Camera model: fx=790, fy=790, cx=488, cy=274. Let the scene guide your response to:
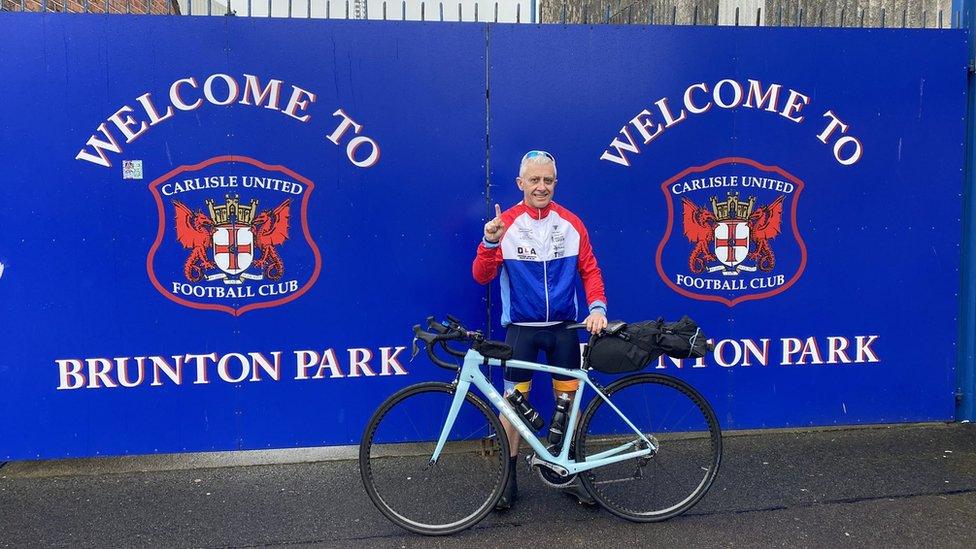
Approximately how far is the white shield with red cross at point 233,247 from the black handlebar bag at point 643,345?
6.37ft

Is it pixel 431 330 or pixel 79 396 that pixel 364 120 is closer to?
pixel 431 330

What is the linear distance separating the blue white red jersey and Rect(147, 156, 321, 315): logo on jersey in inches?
44.1

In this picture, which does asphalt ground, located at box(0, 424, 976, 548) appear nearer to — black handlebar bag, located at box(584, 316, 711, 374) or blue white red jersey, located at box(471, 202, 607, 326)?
black handlebar bag, located at box(584, 316, 711, 374)

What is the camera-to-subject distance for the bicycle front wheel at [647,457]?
3.59m

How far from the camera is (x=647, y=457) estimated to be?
3.63 metres

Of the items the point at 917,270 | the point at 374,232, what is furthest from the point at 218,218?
the point at 917,270

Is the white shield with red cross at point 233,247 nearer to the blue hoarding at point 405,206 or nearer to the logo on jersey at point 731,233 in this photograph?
the blue hoarding at point 405,206

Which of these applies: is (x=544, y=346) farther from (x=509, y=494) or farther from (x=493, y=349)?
(x=509, y=494)

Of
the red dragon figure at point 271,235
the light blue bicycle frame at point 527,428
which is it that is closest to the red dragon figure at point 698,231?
the light blue bicycle frame at point 527,428

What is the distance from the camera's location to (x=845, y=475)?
13.5 ft

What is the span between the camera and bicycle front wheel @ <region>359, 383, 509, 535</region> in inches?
137

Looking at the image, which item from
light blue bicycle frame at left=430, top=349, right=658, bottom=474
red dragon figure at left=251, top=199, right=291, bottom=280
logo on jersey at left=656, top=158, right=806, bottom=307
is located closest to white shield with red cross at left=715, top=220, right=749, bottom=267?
logo on jersey at left=656, top=158, right=806, bottom=307

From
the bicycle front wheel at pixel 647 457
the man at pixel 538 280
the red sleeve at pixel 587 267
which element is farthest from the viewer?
the red sleeve at pixel 587 267

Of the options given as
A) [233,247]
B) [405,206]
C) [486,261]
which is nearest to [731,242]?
[486,261]
